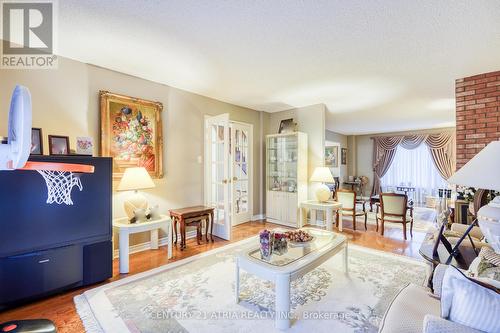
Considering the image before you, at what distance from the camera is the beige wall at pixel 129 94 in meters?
2.57

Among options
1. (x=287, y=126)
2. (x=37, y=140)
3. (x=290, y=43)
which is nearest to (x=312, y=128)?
(x=287, y=126)

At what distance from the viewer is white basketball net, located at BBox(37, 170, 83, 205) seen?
2096mm

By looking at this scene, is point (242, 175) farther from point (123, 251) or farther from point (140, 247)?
point (123, 251)

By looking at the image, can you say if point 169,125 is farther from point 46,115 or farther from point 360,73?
point 360,73

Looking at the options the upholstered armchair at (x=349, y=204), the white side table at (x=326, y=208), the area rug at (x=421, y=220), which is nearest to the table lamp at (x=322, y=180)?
the white side table at (x=326, y=208)

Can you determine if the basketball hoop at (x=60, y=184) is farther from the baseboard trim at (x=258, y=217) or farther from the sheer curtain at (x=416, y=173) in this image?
the sheer curtain at (x=416, y=173)

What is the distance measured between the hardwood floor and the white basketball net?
880mm

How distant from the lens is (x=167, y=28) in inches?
84.2

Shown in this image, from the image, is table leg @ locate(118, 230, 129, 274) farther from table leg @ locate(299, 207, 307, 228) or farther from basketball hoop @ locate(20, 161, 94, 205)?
table leg @ locate(299, 207, 307, 228)

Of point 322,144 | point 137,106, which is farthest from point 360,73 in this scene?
point 137,106

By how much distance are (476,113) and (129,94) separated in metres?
4.78

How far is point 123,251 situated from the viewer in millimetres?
2646

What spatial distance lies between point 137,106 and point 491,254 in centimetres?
381

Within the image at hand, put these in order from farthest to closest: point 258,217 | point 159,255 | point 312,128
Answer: point 258,217, point 312,128, point 159,255
